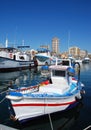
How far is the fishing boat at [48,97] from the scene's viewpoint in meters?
11.2

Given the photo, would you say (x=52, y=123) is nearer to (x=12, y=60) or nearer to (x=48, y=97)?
(x=48, y=97)

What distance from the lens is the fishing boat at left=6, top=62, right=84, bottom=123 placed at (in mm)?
11203

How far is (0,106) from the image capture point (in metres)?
15.7

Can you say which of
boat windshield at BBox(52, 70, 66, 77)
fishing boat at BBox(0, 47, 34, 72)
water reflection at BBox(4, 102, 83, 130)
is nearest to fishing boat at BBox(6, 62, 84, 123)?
boat windshield at BBox(52, 70, 66, 77)

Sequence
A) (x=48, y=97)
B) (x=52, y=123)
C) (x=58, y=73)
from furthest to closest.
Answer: (x=58, y=73) < (x=52, y=123) < (x=48, y=97)

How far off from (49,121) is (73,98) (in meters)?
3.10

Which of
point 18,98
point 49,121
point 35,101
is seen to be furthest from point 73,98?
point 18,98

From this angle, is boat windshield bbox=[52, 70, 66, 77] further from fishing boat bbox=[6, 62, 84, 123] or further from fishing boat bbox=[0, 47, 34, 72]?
fishing boat bbox=[0, 47, 34, 72]

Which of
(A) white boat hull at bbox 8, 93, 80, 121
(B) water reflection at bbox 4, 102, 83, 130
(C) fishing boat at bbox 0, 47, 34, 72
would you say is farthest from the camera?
(C) fishing boat at bbox 0, 47, 34, 72

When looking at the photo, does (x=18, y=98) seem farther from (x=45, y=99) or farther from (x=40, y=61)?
(x=40, y=61)

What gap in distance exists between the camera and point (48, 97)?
12117 millimetres

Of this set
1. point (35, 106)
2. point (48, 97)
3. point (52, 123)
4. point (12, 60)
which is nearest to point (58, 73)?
point (48, 97)

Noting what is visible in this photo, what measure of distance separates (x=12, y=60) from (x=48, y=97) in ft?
123

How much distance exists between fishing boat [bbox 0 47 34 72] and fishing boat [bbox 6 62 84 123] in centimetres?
3062
